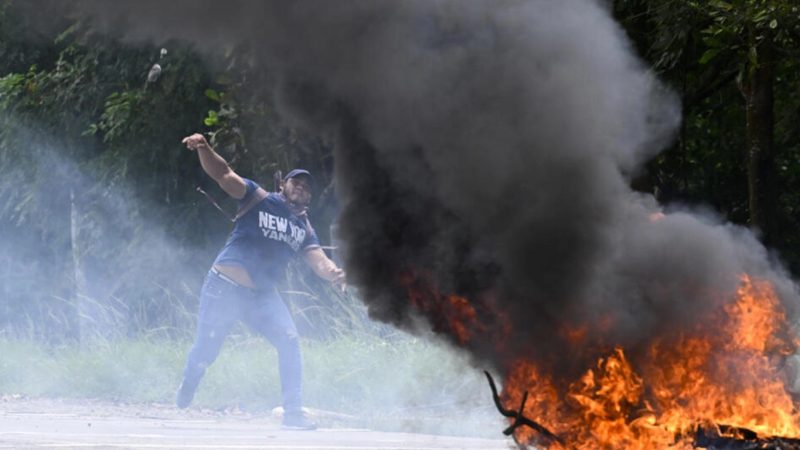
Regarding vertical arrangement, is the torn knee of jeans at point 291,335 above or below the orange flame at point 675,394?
above

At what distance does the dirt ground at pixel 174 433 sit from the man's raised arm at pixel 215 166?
1.76 meters

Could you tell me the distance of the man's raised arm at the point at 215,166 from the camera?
10477mm

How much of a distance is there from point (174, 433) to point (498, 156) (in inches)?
185

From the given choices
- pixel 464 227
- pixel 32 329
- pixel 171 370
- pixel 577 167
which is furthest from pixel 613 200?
pixel 32 329

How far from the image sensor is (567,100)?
766 centimetres

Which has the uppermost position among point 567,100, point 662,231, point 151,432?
point 567,100

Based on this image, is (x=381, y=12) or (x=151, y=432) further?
(x=151, y=432)

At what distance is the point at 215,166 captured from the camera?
36.4ft

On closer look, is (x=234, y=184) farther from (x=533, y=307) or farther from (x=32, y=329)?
(x=32, y=329)

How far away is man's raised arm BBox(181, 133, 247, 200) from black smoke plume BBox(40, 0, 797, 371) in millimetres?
2658

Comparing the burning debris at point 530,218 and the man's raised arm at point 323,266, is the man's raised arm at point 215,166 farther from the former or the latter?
the burning debris at point 530,218

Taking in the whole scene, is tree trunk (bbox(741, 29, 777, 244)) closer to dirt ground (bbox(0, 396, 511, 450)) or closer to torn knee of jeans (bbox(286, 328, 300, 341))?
dirt ground (bbox(0, 396, 511, 450))

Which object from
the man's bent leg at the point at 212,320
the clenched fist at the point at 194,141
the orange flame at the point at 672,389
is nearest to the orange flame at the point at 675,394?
the orange flame at the point at 672,389

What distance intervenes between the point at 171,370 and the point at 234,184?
4485 mm
